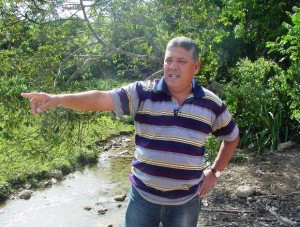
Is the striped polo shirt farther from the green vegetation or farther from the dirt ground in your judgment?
the green vegetation

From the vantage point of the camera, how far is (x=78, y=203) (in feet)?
27.6

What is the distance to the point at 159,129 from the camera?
2389mm

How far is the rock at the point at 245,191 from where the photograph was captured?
590cm

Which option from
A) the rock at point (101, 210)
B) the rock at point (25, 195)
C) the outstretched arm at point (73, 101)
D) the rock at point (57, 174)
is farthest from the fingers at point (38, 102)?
the rock at point (57, 174)

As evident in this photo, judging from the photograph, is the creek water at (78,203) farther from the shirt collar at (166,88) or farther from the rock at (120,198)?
the shirt collar at (166,88)

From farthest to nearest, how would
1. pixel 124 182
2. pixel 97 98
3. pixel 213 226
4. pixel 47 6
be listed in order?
pixel 124 182
pixel 47 6
pixel 213 226
pixel 97 98

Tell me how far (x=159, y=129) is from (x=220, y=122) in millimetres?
439

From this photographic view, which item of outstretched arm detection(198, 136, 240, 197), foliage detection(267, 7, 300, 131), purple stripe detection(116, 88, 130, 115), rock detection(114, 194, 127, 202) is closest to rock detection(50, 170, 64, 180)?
rock detection(114, 194, 127, 202)

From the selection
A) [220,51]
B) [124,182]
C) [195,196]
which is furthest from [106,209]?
[195,196]

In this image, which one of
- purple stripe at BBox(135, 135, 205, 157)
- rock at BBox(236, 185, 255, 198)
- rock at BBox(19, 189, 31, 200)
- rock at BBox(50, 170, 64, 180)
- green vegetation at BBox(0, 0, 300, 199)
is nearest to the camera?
purple stripe at BBox(135, 135, 205, 157)

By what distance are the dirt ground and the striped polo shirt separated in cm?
288

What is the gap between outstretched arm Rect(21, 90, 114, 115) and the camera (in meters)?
2.21

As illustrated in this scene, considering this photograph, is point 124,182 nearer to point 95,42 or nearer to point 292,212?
point 95,42

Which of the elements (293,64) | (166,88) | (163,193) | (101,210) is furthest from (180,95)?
(101,210)
